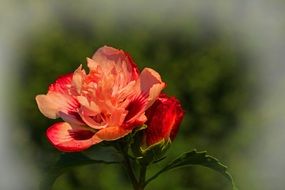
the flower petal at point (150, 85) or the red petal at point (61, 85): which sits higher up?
the flower petal at point (150, 85)

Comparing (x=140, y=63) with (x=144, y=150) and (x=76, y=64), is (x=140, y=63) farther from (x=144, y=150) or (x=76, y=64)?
(x=144, y=150)

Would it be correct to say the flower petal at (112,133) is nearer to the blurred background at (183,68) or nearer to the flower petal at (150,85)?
the flower petal at (150,85)

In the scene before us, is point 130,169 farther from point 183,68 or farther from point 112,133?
point 183,68

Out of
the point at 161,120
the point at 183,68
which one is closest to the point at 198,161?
the point at 161,120

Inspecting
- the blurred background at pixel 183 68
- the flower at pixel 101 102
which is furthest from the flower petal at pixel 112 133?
the blurred background at pixel 183 68

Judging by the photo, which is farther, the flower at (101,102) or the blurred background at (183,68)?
the blurred background at (183,68)

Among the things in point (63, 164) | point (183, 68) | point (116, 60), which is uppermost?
point (116, 60)

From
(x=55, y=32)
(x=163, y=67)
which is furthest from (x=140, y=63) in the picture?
(x=55, y=32)

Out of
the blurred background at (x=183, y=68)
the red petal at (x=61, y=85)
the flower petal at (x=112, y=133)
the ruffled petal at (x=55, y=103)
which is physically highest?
the red petal at (x=61, y=85)
